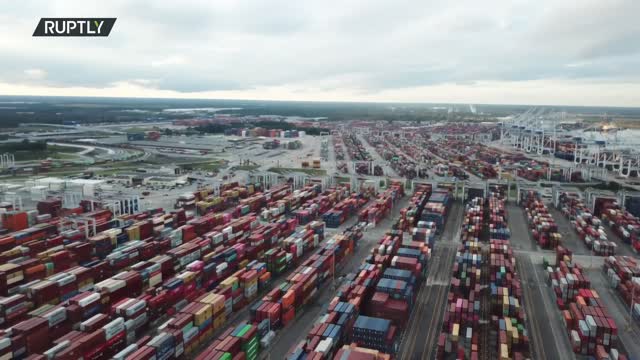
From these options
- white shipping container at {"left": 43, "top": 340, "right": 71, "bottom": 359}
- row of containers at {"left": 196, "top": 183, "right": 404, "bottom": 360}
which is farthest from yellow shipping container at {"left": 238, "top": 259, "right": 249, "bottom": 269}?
white shipping container at {"left": 43, "top": 340, "right": 71, "bottom": 359}

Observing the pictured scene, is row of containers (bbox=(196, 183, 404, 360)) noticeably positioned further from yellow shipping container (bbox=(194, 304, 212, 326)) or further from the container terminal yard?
yellow shipping container (bbox=(194, 304, 212, 326))

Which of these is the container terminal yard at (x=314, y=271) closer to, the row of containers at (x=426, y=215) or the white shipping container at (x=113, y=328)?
the white shipping container at (x=113, y=328)

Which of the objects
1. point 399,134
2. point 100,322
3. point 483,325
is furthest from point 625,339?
point 399,134

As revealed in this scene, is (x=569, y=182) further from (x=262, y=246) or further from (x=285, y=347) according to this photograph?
(x=285, y=347)

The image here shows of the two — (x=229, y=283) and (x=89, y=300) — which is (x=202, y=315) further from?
(x=89, y=300)

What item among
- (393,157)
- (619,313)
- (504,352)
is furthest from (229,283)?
(393,157)

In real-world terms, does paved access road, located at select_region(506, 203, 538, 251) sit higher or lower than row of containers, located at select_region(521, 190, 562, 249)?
lower
